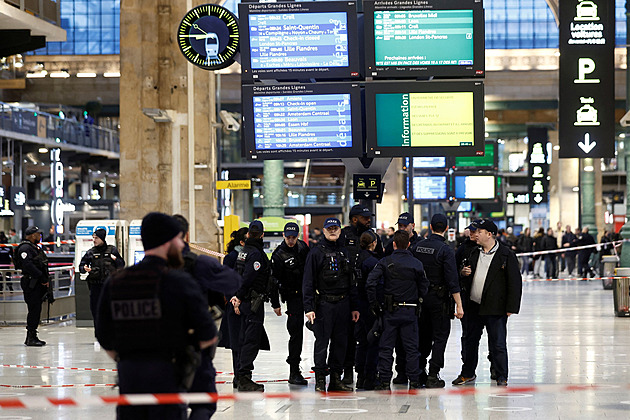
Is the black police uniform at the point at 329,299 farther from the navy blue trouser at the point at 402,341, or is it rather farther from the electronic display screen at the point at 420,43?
the electronic display screen at the point at 420,43

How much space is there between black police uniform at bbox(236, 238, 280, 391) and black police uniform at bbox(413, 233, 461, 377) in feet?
5.44

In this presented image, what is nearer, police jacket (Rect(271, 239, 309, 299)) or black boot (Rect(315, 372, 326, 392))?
black boot (Rect(315, 372, 326, 392))

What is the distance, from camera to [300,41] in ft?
45.5

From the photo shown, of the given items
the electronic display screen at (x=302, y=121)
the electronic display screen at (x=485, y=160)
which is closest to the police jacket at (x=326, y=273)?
the electronic display screen at (x=302, y=121)

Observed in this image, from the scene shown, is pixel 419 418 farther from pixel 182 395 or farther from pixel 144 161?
pixel 144 161

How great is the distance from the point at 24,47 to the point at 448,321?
10026 millimetres

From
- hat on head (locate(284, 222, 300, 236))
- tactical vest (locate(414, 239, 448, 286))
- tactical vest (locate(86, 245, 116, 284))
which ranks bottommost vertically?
tactical vest (locate(86, 245, 116, 284))

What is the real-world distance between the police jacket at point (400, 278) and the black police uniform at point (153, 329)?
535 centimetres

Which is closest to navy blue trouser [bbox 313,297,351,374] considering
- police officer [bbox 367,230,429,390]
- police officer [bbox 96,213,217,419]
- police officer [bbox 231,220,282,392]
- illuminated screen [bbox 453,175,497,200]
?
police officer [bbox 367,230,429,390]

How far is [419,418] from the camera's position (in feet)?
30.9

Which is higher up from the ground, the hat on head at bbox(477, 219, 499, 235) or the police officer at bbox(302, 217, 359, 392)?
the hat on head at bbox(477, 219, 499, 235)

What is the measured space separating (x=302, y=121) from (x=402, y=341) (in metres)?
3.97

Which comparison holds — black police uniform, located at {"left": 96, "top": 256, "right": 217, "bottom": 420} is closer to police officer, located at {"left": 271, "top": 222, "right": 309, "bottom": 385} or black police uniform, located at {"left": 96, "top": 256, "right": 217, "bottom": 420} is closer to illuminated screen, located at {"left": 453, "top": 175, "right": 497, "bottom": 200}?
police officer, located at {"left": 271, "top": 222, "right": 309, "bottom": 385}

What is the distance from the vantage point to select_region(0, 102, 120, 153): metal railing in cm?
3931
